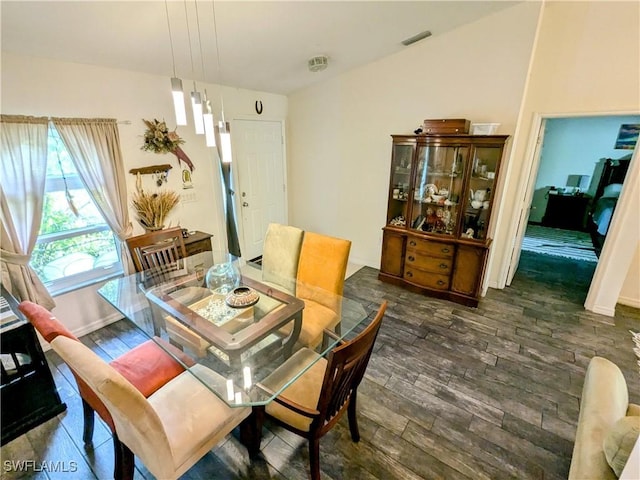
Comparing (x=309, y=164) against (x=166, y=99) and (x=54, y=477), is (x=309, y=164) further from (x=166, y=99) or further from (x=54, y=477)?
(x=54, y=477)

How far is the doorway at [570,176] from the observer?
5.46 meters

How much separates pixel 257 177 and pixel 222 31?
209cm

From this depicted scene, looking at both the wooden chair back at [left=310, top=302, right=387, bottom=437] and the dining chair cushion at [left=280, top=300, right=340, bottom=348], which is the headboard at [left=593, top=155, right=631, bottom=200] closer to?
the dining chair cushion at [left=280, top=300, right=340, bottom=348]

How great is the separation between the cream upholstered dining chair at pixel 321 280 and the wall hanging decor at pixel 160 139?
1824 millimetres

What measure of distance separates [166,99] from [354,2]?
202cm

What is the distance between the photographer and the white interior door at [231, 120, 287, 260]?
3.98m

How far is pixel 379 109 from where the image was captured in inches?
145

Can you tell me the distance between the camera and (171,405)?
1445 mm

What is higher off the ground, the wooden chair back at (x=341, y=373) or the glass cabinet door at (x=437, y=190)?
the glass cabinet door at (x=437, y=190)

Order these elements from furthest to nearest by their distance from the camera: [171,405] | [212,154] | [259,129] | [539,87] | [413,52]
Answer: [259,129]
[212,154]
[413,52]
[539,87]
[171,405]

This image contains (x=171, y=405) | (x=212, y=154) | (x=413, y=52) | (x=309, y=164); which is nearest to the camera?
(x=171, y=405)

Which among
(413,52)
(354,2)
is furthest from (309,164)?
(354,2)

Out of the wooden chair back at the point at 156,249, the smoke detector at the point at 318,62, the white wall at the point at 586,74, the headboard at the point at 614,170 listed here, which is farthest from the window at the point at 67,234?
the headboard at the point at 614,170

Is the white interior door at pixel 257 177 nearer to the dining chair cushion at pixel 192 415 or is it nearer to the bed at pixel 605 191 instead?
the dining chair cushion at pixel 192 415
